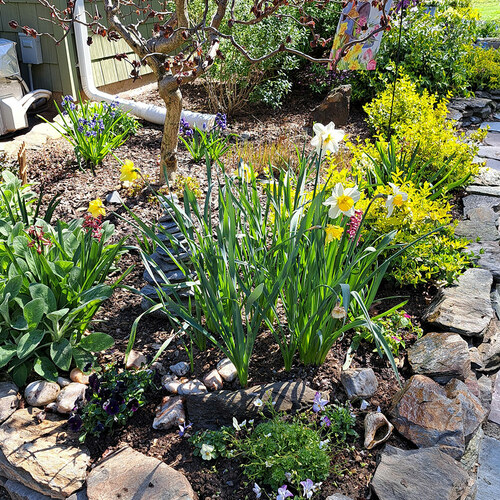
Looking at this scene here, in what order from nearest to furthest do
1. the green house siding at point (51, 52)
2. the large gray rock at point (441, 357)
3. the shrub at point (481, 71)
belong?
the large gray rock at point (441, 357), the green house siding at point (51, 52), the shrub at point (481, 71)

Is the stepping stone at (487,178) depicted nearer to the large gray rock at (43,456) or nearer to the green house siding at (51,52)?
the large gray rock at (43,456)

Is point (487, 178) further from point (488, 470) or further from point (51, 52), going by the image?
point (51, 52)

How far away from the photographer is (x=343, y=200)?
186 centimetres

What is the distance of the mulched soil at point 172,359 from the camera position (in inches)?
71.9

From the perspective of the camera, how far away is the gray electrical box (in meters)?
5.43

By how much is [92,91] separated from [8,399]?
4.26 meters

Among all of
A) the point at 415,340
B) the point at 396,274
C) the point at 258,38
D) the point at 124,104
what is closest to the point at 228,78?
the point at 258,38

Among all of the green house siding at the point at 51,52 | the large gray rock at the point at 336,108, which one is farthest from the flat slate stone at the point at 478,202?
the green house siding at the point at 51,52

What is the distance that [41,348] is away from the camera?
7.56 ft

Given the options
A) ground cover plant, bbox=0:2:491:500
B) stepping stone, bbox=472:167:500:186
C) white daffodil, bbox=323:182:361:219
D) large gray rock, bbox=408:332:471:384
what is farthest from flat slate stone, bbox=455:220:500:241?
white daffodil, bbox=323:182:361:219

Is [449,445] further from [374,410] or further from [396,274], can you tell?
[396,274]

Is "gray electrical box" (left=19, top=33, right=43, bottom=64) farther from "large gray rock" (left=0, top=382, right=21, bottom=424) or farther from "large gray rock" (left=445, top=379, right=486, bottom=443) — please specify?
"large gray rock" (left=445, top=379, right=486, bottom=443)

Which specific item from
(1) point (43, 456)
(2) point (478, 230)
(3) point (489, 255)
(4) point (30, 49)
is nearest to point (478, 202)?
(2) point (478, 230)

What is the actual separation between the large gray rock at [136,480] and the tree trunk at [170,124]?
6.61 feet
